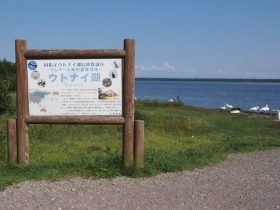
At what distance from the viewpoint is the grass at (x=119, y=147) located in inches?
280

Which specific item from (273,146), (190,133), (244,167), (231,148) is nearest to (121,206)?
(244,167)

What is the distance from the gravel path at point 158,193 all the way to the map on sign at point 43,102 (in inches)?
55.6

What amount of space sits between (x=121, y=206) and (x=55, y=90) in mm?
2760

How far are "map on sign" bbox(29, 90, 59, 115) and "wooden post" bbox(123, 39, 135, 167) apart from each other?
A: 3.89 ft

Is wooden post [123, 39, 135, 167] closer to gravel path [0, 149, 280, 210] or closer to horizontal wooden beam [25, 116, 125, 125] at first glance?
horizontal wooden beam [25, 116, 125, 125]

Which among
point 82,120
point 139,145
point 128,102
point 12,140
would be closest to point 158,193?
point 139,145

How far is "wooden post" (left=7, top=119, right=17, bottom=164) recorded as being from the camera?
756 centimetres

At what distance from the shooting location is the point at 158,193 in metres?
6.11

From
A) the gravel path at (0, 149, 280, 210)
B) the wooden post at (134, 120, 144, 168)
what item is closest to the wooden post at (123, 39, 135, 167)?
the wooden post at (134, 120, 144, 168)

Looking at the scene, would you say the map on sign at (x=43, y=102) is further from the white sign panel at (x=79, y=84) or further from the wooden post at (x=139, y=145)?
the wooden post at (x=139, y=145)

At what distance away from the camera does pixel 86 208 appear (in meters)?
5.43

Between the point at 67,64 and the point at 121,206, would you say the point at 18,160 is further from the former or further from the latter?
the point at 121,206

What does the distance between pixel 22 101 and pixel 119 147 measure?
383cm

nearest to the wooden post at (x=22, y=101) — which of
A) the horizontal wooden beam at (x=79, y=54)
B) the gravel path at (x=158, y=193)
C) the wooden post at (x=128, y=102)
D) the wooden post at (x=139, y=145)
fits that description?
the horizontal wooden beam at (x=79, y=54)
